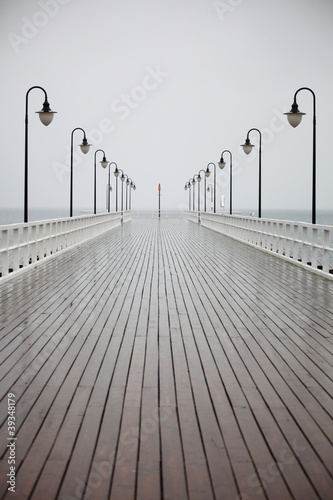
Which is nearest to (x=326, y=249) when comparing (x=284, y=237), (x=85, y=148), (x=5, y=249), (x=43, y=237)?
(x=284, y=237)

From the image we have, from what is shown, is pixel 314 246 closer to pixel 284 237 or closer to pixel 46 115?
pixel 284 237

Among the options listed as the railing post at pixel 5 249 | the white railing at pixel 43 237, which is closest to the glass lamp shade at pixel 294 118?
the white railing at pixel 43 237

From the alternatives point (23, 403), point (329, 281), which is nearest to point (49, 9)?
point (329, 281)

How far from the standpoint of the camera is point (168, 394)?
3.57 meters

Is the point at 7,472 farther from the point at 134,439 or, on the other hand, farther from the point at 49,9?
the point at 49,9

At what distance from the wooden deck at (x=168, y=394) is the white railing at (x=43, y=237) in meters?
1.34

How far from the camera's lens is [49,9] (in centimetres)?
1202

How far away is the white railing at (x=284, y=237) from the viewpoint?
9406 mm

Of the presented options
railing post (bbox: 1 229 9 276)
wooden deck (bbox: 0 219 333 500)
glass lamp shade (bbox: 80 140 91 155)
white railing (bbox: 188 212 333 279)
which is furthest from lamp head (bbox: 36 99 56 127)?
glass lamp shade (bbox: 80 140 91 155)

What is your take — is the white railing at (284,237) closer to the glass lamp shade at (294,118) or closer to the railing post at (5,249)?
the glass lamp shade at (294,118)

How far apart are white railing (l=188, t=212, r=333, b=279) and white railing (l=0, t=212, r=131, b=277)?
17.1 ft

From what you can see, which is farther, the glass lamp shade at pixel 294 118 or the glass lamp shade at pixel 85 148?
the glass lamp shade at pixel 85 148

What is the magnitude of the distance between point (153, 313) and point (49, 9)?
8932 millimetres

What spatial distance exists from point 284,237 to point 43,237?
571cm
